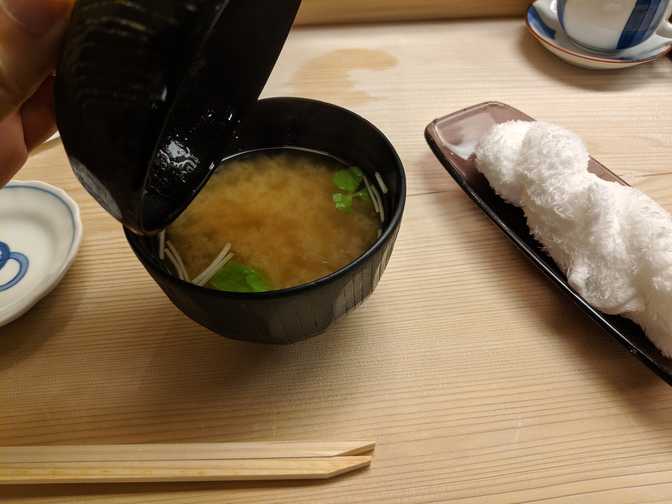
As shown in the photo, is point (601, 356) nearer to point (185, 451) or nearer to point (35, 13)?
point (185, 451)

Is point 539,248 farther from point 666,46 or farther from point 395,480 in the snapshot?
point 666,46

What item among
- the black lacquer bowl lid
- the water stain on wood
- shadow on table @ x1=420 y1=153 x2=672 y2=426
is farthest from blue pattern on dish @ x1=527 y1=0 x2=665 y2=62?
the black lacquer bowl lid

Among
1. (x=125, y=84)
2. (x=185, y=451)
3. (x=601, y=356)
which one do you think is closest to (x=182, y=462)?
(x=185, y=451)

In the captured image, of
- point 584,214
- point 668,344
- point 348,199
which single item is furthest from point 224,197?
point 668,344

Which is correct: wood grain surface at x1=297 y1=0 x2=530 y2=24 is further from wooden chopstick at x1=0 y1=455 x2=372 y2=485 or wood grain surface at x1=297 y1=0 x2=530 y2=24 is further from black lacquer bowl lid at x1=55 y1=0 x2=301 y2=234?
wooden chopstick at x1=0 y1=455 x2=372 y2=485

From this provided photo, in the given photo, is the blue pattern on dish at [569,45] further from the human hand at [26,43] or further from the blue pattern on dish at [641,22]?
the human hand at [26,43]
